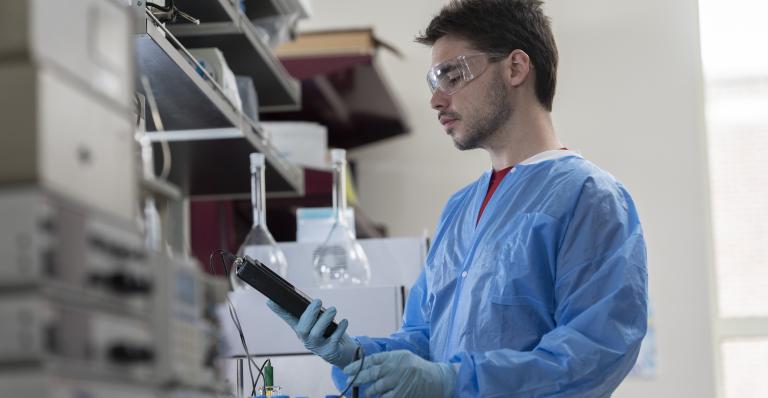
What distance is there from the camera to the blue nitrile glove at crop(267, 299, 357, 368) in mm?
1940

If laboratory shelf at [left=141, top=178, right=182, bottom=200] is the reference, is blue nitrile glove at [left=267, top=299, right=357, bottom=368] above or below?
below

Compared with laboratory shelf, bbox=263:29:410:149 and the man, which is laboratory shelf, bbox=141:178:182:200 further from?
laboratory shelf, bbox=263:29:410:149

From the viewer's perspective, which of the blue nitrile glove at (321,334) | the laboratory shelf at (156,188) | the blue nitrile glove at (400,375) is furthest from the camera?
the blue nitrile glove at (321,334)

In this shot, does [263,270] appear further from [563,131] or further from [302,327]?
[563,131]

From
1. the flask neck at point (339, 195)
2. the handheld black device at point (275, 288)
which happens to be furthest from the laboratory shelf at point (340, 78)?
the handheld black device at point (275, 288)

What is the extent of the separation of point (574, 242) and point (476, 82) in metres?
0.48

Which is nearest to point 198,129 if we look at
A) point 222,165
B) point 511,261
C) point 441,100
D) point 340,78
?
point 222,165

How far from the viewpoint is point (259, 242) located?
2.72 metres

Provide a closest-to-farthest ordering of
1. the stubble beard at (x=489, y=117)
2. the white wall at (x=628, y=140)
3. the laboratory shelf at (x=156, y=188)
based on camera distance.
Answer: the laboratory shelf at (x=156, y=188) → the stubble beard at (x=489, y=117) → the white wall at (x=628, y=140)

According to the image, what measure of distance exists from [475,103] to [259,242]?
0.74 m

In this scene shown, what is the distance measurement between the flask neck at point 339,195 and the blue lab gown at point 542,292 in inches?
23.2

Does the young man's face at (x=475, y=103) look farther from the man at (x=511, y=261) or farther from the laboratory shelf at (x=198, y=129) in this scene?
the laboratory shelf at (x=198, y=129)

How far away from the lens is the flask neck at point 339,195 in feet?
9.14

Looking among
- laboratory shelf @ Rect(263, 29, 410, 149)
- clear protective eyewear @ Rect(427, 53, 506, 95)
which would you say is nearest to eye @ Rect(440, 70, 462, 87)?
clear protective eyewear @ Rect(427, 53, 506, 95)
